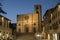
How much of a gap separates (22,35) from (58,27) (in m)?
21.4

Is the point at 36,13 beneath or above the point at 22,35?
above

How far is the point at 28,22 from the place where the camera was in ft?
274

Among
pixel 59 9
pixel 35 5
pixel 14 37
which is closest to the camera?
pixel 59 9

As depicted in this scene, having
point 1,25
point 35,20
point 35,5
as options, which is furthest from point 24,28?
point 1,25

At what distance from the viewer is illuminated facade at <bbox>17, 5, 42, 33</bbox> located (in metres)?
81.5

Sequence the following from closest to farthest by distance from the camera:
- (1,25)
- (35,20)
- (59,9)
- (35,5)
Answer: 1. (59,9)
2. (1,25)
3. (35,20)
4. (35,5)

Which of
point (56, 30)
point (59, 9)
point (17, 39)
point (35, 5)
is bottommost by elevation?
point (17, 39)

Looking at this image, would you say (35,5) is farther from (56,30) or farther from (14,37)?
(56,30)

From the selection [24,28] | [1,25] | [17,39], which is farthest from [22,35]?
[24,28]

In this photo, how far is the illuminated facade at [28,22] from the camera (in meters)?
81.5

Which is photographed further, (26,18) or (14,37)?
(26,18)

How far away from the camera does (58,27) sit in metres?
Result: 37.8

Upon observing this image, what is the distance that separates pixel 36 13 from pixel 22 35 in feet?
98.5

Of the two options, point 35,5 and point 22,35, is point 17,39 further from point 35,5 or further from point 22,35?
point 35,5
